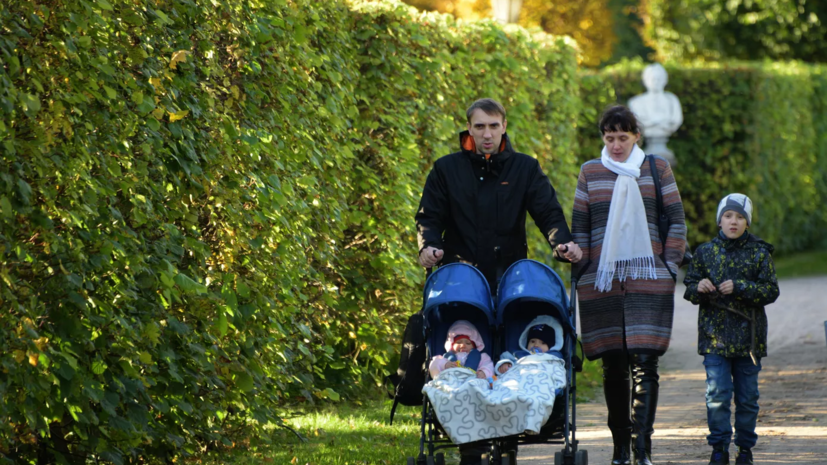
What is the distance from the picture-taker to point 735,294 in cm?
577

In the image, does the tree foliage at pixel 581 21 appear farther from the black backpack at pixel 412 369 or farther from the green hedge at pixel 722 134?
the black backpack at pixel 412 369

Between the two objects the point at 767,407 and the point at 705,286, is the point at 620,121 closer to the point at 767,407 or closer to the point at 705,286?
the point at 705,286

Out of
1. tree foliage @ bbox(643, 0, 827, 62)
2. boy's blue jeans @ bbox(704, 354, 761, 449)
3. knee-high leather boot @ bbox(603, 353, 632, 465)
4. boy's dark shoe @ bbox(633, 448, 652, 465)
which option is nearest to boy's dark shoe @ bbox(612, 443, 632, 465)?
knee-high leather boot @ bbox(603, 353, 632, 465)

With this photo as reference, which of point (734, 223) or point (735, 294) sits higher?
point (734, 223)

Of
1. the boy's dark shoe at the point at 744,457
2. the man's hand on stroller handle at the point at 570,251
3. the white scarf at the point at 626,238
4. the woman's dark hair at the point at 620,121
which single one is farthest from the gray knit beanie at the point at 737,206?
the boy's dark shoe at the point at 744,457

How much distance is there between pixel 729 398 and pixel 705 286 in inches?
24.4

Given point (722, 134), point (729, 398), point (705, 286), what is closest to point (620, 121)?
point (705, 286)

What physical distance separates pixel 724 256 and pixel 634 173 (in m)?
0.78

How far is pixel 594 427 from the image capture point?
7.15 metres

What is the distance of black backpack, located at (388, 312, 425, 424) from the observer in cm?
510

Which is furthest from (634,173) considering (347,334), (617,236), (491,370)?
(347,334)

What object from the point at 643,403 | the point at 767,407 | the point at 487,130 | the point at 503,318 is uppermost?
the point at 487,130

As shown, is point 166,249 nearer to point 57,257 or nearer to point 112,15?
point 57,257

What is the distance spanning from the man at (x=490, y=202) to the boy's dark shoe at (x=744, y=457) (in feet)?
4.94
